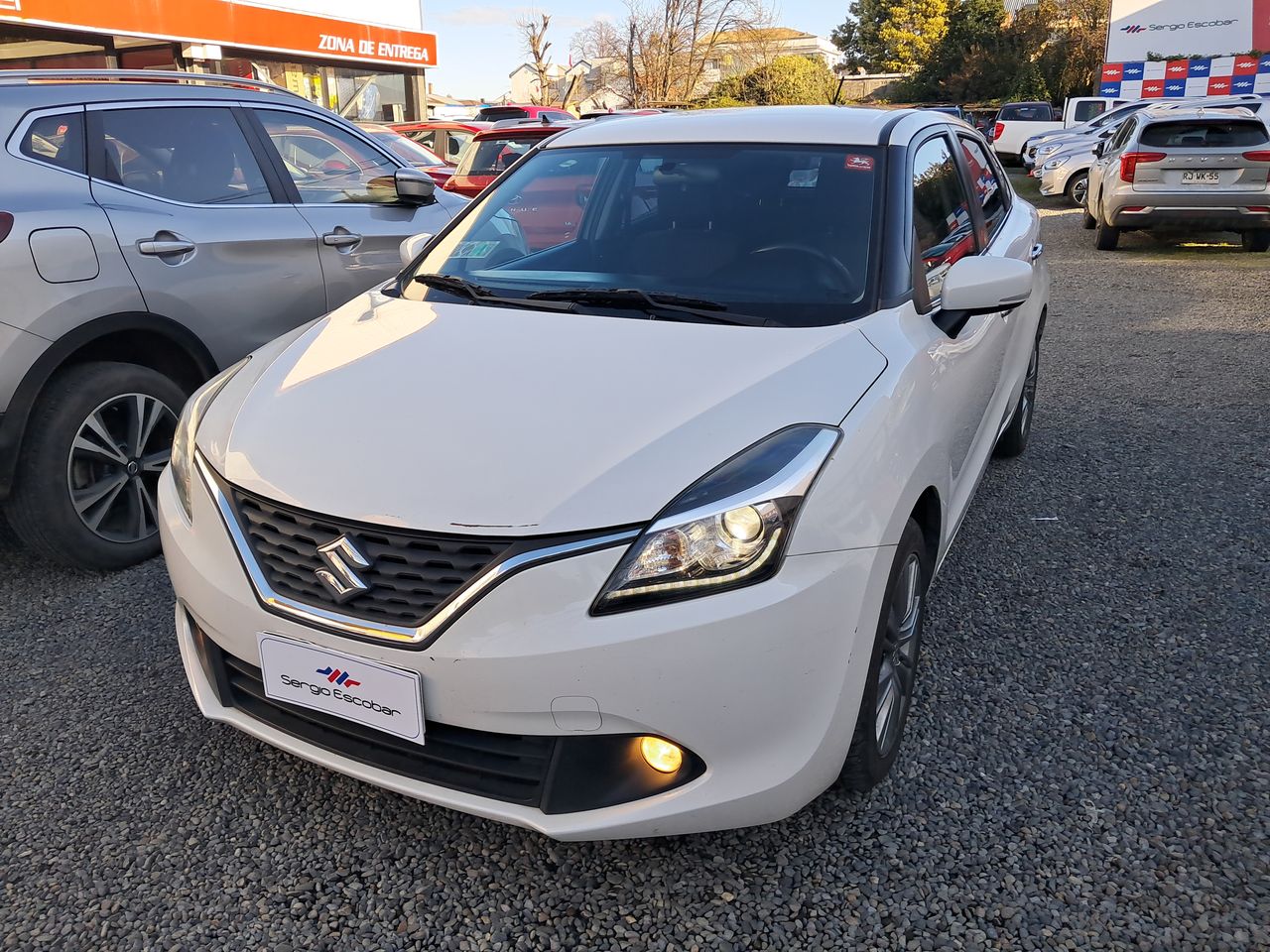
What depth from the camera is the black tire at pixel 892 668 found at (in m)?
2.11

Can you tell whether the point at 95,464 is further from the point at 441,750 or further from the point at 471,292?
the point at 441,750

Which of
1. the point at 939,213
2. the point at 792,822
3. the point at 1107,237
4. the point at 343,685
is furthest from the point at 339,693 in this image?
the point at 1107,237

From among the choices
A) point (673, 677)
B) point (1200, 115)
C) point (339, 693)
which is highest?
point (1200, 115)

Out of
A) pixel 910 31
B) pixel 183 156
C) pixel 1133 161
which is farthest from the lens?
pixel 910 31

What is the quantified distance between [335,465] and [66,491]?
6.14 feet

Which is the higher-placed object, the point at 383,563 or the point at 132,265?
the point at 132,265

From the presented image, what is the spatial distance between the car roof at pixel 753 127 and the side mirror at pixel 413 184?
1044 millimetres

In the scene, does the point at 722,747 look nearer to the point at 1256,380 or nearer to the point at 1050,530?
the point at 1050,530

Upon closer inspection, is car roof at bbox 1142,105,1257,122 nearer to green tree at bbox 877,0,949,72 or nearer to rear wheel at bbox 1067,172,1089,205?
rear wheel at bbox 1067,172,1089,205

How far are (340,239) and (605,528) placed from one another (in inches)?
119

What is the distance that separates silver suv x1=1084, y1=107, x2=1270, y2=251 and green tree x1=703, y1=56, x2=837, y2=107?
28190 millimetres

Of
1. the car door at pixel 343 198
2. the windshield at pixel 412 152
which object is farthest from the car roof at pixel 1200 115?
the car door at pixel 343 198

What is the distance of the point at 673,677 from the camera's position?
182 centimetres

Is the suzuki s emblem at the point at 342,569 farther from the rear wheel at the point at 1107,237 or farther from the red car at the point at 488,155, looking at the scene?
the rear wheel at the point at 1107,237
